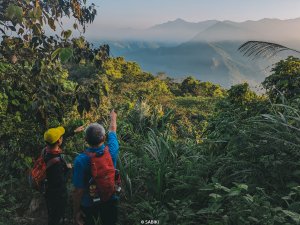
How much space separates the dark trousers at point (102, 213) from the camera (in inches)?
166

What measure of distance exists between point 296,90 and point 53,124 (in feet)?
15.8

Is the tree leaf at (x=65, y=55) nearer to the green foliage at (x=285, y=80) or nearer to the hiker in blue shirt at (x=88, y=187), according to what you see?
the hiker in blue shirt at (x=88, y=187)

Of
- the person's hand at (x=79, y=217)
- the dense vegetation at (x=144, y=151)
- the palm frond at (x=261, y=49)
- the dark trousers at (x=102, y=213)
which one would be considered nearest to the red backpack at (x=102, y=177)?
the dark trousers at (x=102, y=213)

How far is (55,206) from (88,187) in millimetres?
1100

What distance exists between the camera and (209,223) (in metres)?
3.97

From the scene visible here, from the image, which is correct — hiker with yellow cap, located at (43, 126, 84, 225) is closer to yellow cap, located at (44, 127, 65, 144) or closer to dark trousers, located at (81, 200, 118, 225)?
yellow cap, located at (44, 127, 65, 144)

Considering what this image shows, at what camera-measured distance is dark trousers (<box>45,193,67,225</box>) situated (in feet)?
16.0

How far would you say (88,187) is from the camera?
13.2ft

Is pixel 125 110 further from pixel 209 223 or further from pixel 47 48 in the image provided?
pixel 209 223

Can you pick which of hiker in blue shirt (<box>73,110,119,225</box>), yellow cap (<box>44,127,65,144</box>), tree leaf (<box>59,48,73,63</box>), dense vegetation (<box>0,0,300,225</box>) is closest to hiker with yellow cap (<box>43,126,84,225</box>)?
yellow cap (<box>44,127,65,144</box>)

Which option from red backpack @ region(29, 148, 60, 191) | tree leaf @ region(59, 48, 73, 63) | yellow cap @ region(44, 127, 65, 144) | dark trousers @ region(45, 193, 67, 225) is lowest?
dark trousers @ region(45, 193, 67, 225)

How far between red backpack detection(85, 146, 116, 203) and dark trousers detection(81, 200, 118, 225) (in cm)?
19

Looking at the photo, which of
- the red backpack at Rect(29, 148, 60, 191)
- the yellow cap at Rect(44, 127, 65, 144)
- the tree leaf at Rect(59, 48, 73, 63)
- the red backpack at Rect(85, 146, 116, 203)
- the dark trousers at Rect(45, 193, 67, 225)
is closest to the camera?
the tree leaf at Rect(59, 48, 73, 63)

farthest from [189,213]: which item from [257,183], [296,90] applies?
[296,90]
